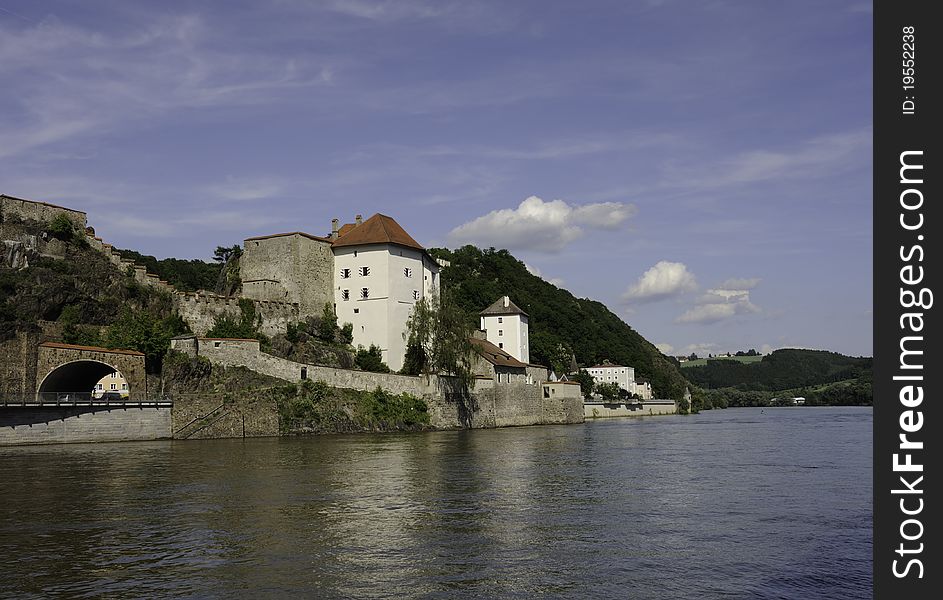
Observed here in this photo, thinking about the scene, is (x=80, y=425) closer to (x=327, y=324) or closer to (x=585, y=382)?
(x=327, y=324)

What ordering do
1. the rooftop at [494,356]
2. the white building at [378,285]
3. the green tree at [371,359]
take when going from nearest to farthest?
the green tree at [371,359], the white building at [378,285], the rooftop at [494,356]

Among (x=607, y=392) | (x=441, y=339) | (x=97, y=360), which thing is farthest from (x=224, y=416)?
(x=607, y=392)

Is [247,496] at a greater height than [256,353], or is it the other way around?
[256,353]

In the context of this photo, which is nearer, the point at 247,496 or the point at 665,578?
the point at 665,578

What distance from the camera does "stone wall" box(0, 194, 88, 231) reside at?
169ft

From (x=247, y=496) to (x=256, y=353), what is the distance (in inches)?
1219

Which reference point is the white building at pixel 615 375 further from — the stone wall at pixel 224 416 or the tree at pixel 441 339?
the stone wall at pixel 224 416

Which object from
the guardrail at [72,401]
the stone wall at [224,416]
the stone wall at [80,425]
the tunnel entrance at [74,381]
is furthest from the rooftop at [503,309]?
the stone wall at [80,425]

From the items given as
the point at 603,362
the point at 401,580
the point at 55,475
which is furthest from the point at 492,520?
the point at 603,362

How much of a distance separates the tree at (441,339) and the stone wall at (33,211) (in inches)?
930

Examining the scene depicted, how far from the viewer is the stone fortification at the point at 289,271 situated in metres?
62.8

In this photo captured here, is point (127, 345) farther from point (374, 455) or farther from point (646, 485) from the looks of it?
point (646, 485)

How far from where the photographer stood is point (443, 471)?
29828mm

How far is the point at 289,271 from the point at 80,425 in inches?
868
